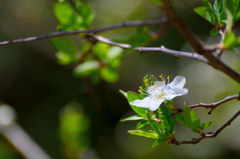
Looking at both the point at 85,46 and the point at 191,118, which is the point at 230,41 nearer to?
the point at 191,118

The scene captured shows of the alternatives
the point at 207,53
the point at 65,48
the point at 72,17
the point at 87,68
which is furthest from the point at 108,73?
the point at 207,53

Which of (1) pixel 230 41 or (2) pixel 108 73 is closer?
(1) pixel 230 41

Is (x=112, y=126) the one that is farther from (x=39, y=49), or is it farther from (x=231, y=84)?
(x=231, y=84)

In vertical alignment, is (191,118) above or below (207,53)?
below

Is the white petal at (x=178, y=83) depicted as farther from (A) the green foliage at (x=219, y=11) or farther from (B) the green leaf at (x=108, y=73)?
(B) the green leaf at (x=108, y=73)

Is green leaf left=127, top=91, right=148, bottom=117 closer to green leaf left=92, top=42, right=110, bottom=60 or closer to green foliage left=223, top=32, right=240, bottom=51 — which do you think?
green foliage left=223, top=32, right=240, bottom=51

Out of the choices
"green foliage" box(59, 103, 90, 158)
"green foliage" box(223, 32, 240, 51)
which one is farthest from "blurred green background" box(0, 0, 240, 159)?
"green foliage" box(223, 32, 240, 51)

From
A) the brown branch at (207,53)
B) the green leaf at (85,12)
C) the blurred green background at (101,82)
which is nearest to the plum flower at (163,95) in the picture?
the brown branch at (207,53)
